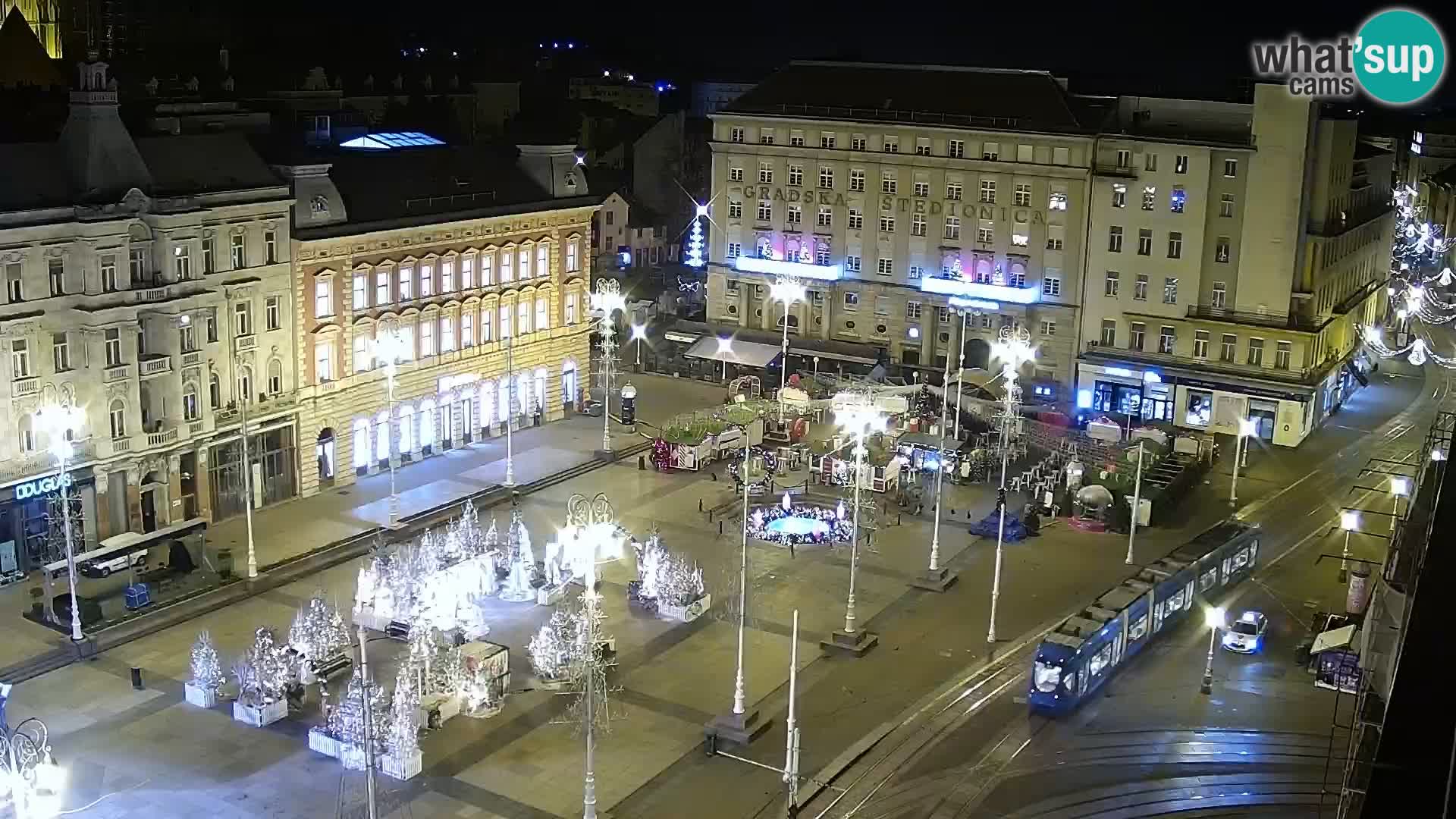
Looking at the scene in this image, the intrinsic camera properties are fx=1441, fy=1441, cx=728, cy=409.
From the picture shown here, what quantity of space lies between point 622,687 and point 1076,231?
1949 inches

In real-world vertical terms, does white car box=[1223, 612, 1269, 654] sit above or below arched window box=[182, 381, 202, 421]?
below

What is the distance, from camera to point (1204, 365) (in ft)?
270

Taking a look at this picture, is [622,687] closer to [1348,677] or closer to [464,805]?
[464,805]

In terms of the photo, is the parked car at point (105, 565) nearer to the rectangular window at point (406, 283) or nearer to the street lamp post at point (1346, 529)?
the rectangular window at point (406, 283)

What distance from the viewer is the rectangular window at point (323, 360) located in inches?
2618

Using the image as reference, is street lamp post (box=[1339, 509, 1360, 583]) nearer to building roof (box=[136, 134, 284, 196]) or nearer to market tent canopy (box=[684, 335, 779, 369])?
market tent canopy (box=[684, 335, 779, 369])

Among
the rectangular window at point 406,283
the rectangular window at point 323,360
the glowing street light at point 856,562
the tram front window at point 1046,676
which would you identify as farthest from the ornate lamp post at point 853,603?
the rectangular window at point 323,360

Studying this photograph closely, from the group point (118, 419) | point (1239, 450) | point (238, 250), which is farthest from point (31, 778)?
point (1239, 450)

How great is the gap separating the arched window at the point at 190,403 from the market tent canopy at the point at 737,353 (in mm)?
38453

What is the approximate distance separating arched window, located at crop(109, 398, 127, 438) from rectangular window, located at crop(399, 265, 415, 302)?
54.5ft

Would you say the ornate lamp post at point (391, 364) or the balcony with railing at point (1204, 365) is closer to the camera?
the ornate lamp post at point (391, 364)

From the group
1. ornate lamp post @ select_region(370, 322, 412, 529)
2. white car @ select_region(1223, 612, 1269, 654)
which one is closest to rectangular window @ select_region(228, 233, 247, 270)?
ornate lamp post @ select_region(370, 322, 412, 529)

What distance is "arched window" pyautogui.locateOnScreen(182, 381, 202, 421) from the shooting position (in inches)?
2370

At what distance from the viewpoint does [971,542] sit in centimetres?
6425
